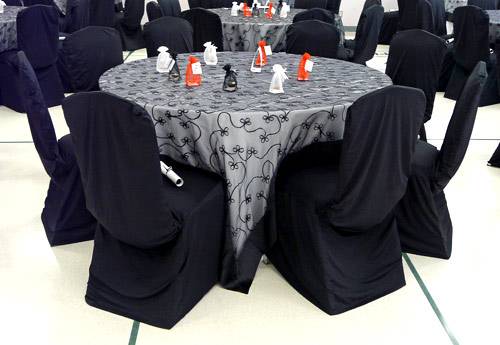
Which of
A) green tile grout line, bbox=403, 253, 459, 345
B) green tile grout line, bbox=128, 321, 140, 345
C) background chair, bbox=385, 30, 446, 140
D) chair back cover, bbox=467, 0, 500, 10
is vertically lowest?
green tile grout line, bbox=128, 321, 140, 345

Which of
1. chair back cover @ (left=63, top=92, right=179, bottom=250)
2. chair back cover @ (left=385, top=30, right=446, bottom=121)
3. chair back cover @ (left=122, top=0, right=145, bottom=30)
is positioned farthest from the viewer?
chair back cover @ (left=122, top=0, right=145, bottom=30)

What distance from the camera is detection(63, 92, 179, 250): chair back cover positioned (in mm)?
1940

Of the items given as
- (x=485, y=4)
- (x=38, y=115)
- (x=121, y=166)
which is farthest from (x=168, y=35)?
(x=485, y=4)

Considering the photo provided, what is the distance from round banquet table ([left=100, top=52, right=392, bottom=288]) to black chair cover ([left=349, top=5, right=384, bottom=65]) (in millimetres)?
2281

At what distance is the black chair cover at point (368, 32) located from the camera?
486 cm

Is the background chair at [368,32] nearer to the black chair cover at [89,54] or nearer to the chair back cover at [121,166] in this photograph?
the black chair cover at [89,54]

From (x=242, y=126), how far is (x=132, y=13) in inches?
206

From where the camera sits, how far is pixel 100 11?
6102 mm

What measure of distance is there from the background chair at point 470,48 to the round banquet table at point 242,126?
2.62m
